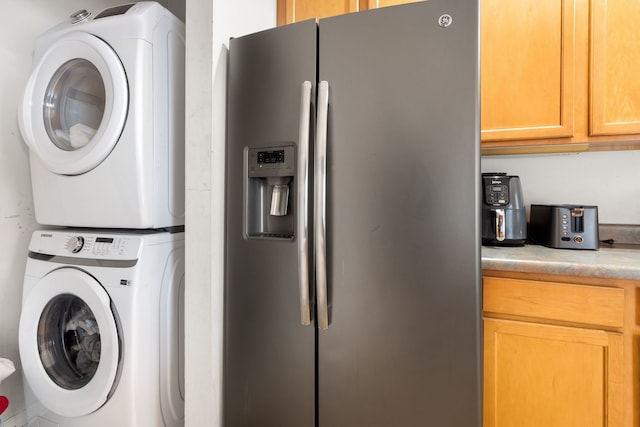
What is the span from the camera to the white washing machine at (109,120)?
126cm

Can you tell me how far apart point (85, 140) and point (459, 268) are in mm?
1566

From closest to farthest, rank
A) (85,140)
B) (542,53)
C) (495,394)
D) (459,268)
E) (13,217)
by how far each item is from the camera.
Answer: (459,268), (495,394), (542,53), (85,140), (13,217)

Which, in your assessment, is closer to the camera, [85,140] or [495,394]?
[495,394]

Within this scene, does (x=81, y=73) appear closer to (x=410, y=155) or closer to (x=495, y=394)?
(x=410, y=155)

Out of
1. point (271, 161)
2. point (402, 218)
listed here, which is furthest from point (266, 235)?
point (402, 218)

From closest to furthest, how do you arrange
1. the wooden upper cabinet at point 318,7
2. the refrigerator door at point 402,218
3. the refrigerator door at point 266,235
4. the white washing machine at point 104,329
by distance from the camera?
the refrigerator door at point 402,218, the refrigerator door at point 266,235, the white washing machine at point 104,329, the wooden upper cabinet at point 318,7

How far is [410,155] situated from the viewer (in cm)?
99

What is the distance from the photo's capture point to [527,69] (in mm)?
1290

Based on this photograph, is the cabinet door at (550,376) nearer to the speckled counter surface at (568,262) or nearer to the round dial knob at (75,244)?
the speckled counter surface at (568,262)

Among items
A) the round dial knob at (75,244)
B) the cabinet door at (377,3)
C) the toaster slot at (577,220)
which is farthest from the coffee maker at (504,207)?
the round dial knob at (75,244)

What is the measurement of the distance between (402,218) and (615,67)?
103 centimetres

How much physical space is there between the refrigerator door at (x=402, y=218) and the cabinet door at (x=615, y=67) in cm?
65

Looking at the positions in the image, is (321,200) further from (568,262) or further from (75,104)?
(75,104)

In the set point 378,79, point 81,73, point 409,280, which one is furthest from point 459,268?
point 81,73
